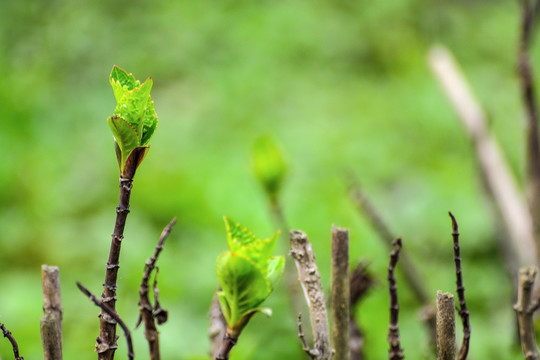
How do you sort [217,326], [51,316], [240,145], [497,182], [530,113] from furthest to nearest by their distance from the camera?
1. [240,145]
2. [497,182]
3. [530,113]
4. [217,326]
5. [51,316]

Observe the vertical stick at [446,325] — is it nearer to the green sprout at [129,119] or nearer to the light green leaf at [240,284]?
the light green leaf at [240,284]

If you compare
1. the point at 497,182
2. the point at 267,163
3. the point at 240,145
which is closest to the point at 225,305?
the point at 267,163

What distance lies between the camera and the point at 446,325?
38 centimetres

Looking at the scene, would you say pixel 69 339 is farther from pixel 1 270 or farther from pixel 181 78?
pixel 181 78

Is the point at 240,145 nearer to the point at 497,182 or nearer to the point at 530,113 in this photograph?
the point at 497,182

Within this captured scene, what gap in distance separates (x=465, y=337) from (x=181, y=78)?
278cm

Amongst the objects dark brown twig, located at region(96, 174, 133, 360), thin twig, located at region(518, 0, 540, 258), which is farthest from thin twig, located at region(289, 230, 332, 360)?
thin twig, located at region(518, 0, 540, 258)

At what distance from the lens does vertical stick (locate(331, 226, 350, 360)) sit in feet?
1.36

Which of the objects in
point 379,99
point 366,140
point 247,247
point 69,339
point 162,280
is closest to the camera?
point 247,247

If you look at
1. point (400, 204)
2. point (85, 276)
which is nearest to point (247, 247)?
point (85, 276)

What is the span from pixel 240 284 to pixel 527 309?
0.21 m

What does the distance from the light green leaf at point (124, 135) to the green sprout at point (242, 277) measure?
0.08m

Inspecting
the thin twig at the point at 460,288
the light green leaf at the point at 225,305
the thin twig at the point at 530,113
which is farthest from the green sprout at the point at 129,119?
the thin twig at the point at 530,113

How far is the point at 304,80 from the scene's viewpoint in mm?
2982
